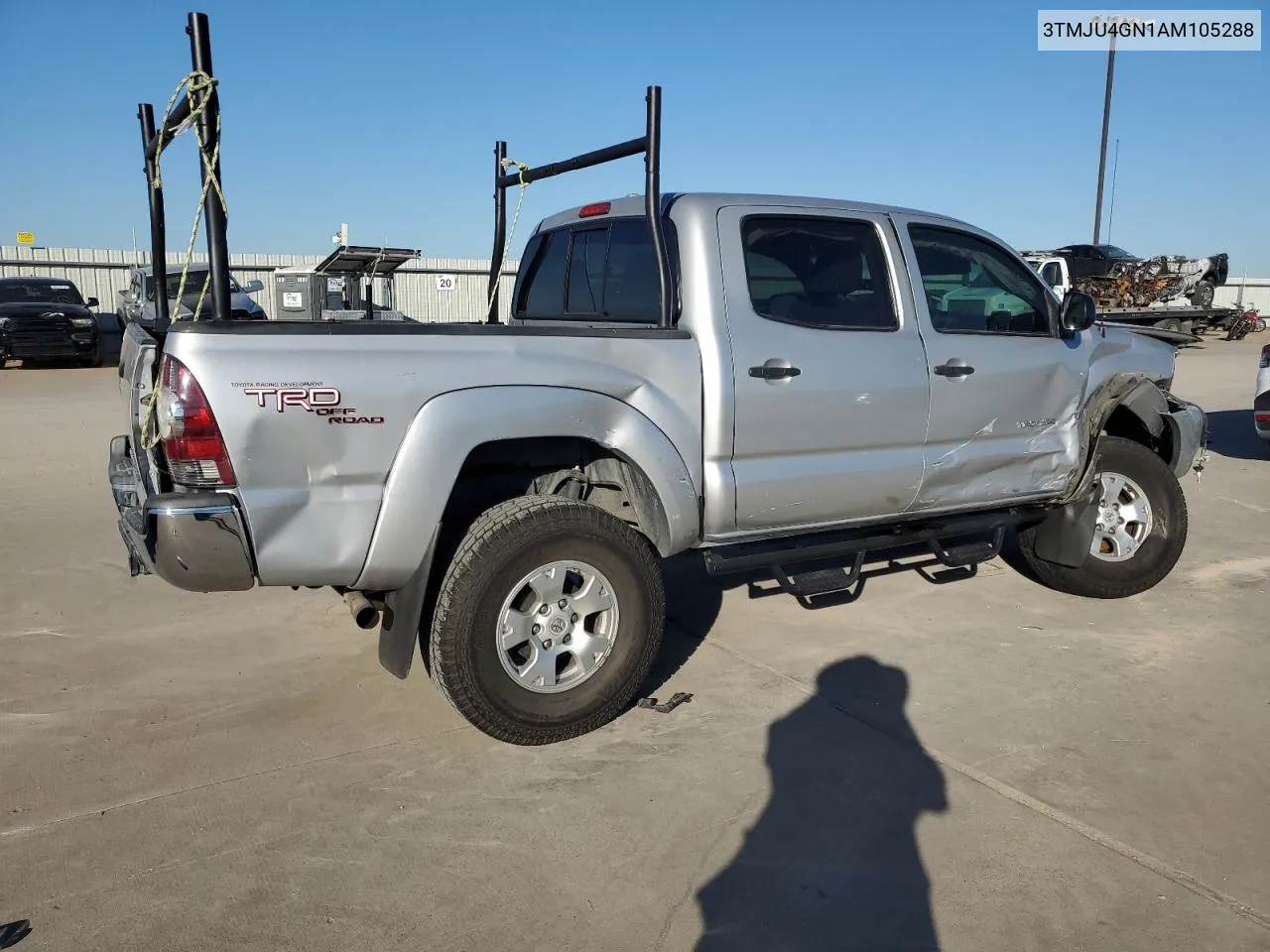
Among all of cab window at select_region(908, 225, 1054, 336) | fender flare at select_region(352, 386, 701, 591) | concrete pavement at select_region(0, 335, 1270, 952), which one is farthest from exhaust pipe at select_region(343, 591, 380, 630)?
cab window at select_region(908, 225, 1054, 336)

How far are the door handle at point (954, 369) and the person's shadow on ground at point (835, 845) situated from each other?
4.84 feet

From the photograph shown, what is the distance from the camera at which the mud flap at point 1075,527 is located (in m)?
5.41

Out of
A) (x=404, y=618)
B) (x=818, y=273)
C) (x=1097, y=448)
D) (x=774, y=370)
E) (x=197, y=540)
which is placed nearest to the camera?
(x=197, y=540)

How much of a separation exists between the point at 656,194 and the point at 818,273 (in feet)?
2.88

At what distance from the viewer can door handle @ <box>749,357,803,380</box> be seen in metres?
4.11

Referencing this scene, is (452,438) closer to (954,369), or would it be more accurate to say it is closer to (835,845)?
(835,845)

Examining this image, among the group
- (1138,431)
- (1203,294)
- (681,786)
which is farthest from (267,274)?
(681,786)

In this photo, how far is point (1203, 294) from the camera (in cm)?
2558

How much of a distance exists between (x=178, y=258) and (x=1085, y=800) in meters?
25.3

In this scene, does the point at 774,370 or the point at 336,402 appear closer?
the point at 336,402

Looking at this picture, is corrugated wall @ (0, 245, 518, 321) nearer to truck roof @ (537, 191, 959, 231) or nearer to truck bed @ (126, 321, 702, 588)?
truck roof @ (537, 191, 959, 231)

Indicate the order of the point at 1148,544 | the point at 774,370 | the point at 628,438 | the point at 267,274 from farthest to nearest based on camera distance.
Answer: the point at 267,274 → the point at 1148,544 → the point at 774,370 → the point at 628,438

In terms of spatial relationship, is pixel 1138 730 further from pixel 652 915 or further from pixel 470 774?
pixel 470 774

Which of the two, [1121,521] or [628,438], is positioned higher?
[628,438]
